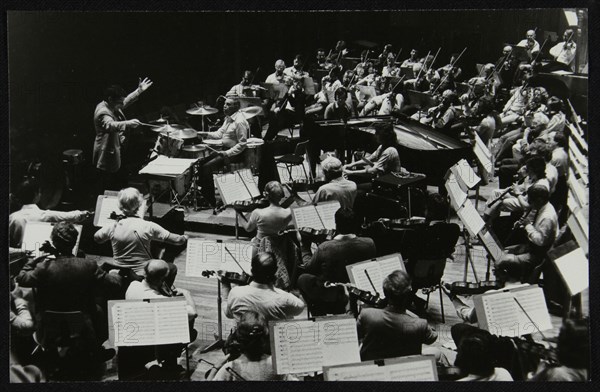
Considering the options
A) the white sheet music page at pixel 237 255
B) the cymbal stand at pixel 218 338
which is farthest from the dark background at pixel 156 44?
the cymbal stand at pixel 218 338

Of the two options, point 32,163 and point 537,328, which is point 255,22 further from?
point 537,328

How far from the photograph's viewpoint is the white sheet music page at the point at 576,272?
6.85 meters

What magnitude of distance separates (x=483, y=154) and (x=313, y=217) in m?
1.80

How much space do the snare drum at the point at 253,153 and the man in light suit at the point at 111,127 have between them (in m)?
1.09

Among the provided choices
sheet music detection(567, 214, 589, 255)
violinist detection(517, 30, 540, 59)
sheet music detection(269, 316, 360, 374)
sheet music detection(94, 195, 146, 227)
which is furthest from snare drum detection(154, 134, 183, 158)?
sheet music detection(567, 214, 589, 255)

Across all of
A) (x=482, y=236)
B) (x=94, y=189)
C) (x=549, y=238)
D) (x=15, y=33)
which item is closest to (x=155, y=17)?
(x=15, y=33)

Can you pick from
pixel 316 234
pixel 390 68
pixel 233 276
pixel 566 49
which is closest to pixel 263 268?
pixel 233 276

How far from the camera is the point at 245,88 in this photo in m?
7.64

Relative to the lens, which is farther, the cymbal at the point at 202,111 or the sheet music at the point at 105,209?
the cymbal at the point at 202,111

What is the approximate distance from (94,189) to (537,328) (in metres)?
4.03

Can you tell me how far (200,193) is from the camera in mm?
7711

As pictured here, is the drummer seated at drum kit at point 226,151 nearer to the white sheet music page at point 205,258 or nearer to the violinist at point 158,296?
the white sheet music page at point 205,258

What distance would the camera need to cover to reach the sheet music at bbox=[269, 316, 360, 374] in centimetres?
639

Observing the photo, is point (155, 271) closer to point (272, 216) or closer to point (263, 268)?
point (263, 268)
